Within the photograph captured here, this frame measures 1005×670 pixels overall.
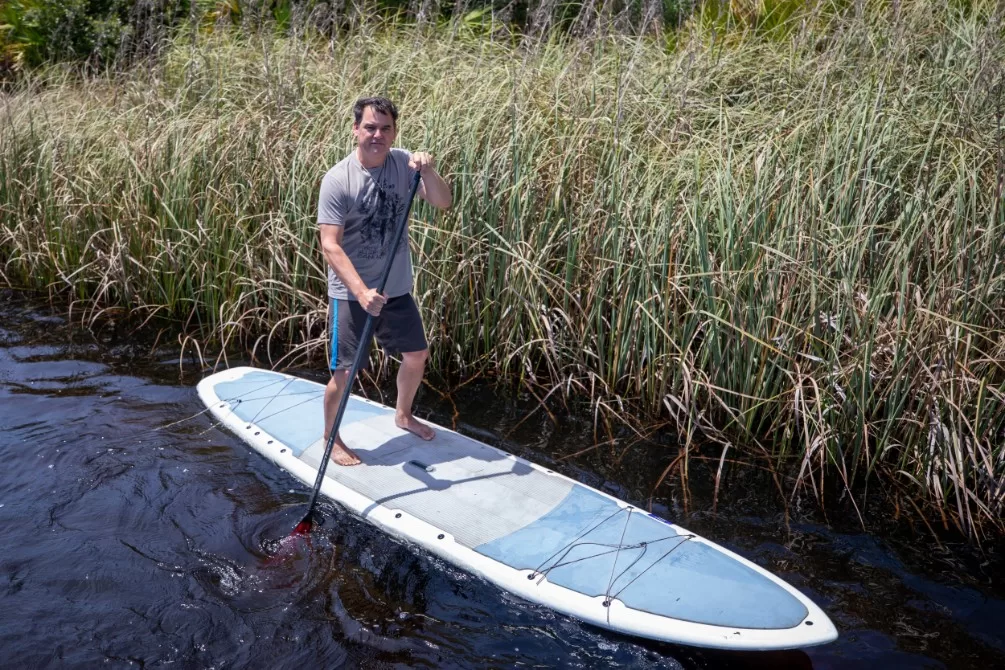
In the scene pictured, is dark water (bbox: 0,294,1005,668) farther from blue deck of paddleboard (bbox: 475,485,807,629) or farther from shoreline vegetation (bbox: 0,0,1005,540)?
shoreline vegetation (bbox: 0,0,1005,540)

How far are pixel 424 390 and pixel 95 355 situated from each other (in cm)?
240


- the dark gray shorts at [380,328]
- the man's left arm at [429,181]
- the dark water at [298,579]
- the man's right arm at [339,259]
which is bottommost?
the dark water at [298,579]

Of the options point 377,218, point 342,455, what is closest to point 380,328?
point 377,218

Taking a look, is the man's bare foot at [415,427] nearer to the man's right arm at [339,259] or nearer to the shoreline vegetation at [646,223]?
the shoreline vegetation at [646,223]

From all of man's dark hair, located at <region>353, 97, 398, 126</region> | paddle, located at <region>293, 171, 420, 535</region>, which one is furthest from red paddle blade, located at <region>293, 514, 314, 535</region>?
man's dark hair, located at <region>353, 97, 398, 126</region>

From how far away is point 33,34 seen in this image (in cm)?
1226

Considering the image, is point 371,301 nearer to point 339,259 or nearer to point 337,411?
point 339,259

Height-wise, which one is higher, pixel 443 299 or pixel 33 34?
pixel 33 34

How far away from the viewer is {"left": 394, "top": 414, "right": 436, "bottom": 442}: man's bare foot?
4.66 meters

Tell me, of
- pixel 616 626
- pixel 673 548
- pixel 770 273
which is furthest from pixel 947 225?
pixel 616 626

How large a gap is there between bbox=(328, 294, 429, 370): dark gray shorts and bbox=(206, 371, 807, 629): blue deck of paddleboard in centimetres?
108

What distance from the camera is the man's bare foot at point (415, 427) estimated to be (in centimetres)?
466

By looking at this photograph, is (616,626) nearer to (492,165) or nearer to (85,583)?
(85,583)

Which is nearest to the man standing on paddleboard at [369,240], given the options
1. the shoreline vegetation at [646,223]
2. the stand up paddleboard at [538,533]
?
the stand up paddleboard at [538,533]
